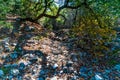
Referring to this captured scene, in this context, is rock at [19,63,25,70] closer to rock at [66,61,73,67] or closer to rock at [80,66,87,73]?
rock at [66,61,73,67]

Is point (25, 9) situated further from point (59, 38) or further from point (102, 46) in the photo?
point (102, 46)

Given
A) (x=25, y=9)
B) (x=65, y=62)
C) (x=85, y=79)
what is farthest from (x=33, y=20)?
(x=85, y=79)

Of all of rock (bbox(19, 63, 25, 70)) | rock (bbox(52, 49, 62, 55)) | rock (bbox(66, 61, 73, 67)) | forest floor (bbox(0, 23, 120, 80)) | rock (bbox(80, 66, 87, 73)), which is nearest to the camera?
forest floor (bbox(0, 23, 120, 80))

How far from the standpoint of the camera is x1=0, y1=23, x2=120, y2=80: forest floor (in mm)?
8188

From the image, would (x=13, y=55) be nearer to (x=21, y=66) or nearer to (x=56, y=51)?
(x=21, y=66)

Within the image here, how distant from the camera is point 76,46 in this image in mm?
9914

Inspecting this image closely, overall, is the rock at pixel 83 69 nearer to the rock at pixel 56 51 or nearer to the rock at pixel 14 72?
the rock at pixel 56 51

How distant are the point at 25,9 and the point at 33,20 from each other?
1.80 ft

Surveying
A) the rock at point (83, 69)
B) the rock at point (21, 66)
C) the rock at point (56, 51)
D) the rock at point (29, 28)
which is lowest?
the rock at point (83, 69)

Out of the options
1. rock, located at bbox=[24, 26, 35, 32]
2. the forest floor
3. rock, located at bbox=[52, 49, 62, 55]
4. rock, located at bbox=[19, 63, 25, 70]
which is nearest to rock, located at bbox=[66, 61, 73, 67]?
the forest floor

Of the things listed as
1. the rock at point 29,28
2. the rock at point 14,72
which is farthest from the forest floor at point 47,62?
the rock at point 29,28

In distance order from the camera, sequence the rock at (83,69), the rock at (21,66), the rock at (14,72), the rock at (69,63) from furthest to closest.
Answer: the rock at (69,63)
the rock at (83,69)
the rock at (21,66)
the rock at (14,72)

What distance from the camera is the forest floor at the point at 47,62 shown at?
8188 millimetres

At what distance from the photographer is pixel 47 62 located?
8.68 metres
